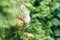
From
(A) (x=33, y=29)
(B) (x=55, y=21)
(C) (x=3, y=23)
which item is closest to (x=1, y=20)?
(C) (x=3, y=23)

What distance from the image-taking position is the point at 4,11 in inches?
59.0

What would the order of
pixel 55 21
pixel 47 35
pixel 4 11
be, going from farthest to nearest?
pixel 55 21 < pixel 47 35 < pixel 4 11

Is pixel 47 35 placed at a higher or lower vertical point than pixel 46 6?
lower

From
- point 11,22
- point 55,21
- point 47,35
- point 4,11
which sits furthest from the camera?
point 55,21

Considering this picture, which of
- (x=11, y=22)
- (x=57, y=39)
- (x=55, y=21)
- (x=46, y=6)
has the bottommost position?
(x=57, y=39)

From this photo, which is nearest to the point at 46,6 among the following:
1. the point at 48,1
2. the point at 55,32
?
the point at 48,1

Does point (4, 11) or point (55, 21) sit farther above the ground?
point (4, 11)

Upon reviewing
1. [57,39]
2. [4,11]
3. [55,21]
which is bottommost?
[57,39]

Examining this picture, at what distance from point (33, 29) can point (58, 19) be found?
50.7 inches

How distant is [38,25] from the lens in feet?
13.0

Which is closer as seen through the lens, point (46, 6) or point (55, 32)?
point (46, 6)

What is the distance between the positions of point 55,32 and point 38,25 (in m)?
0.98

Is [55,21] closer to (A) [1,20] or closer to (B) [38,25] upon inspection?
(B) [38,25]

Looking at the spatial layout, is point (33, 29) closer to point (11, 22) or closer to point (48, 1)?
point (48, 1)
